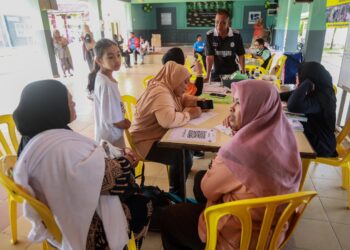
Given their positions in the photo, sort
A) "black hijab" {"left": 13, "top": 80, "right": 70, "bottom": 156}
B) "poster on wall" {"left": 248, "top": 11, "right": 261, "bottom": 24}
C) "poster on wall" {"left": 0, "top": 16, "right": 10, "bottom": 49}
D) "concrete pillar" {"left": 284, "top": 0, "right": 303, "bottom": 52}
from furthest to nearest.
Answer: "poster on wall" {"left": 248, "top": 11, "right": 261, "bottom": 24}
"concrete pillar" {"left": 284, "top": 0, "right": 303, "bottom": 52}
"poster on wall" {"left": 0, "top": 16, "right": 10, "bottom": 49}
"black hijab" {"left": 13, "top": 80, "right": 70, "bottom": 156}

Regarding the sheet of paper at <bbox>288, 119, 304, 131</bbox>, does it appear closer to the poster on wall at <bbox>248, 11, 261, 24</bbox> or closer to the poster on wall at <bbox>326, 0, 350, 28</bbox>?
the poster on wall at <bbox>326, 0, 350, 28</bbox>

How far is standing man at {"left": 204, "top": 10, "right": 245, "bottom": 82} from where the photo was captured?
3.22 metres

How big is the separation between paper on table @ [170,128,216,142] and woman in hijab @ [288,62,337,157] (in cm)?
74

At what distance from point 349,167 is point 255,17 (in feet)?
51.5

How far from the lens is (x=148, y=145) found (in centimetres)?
185

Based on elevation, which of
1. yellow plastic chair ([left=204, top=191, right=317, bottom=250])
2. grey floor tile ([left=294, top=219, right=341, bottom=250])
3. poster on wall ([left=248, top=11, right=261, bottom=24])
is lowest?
grey floor tile ([left=294, top=219, right=341, bottom=250])

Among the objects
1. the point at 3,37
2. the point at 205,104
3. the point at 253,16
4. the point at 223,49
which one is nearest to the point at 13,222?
the point at 205,104

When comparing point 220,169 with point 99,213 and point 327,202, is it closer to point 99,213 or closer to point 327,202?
point 99,213

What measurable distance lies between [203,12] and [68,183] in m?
17.0

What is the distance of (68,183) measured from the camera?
2.96ft

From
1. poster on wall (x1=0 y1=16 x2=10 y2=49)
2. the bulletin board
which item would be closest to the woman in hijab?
the bulletin board

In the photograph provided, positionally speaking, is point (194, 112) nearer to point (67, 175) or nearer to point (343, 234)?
point (67, 175)


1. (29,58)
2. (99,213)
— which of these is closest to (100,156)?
(99,213)

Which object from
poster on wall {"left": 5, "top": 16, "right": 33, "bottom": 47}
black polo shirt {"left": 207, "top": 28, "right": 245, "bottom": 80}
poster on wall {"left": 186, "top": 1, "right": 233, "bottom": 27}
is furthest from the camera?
poster on wall {"left": 186, "top": 1, "right": 233, "bottom": 27}
